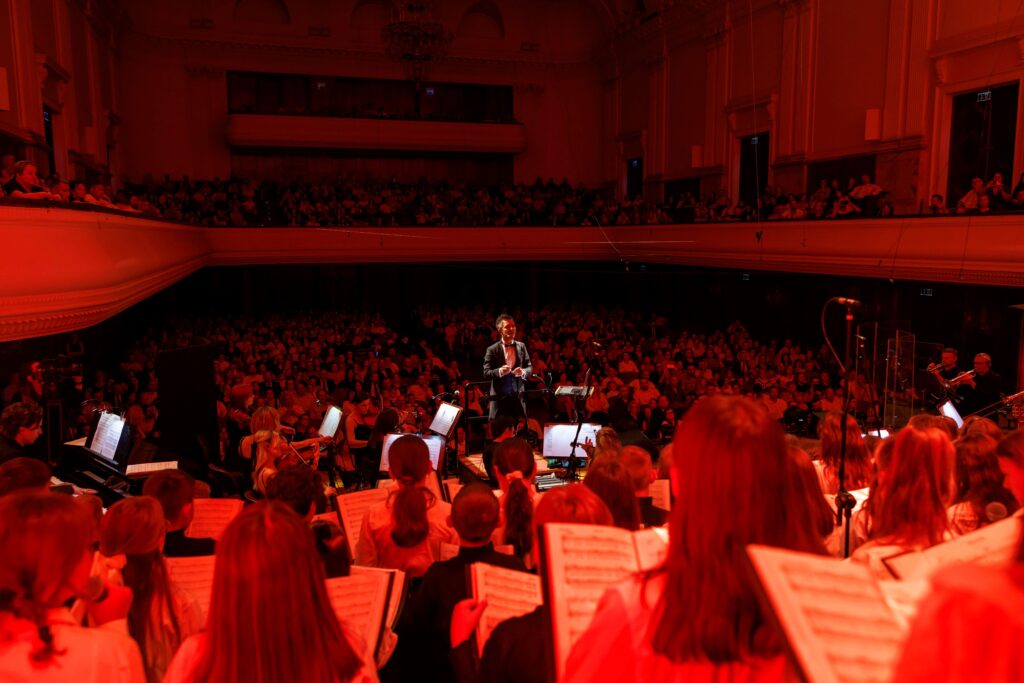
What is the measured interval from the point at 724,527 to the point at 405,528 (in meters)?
2.51

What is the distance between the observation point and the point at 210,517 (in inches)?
175

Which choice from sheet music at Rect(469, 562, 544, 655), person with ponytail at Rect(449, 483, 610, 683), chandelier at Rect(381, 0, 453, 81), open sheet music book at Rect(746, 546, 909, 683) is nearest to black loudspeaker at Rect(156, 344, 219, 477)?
sheet music at Rect(469, 562, 544, 655)

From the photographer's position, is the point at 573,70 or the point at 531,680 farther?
the point at 573,70

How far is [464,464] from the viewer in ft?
27.1

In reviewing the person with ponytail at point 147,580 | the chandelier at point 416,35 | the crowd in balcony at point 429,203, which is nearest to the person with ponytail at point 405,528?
the person with ponytail at point 147,580

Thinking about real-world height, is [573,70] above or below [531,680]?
above

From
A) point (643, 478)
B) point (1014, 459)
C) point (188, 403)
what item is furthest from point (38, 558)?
point (188, 403)

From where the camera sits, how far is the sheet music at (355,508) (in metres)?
4.14

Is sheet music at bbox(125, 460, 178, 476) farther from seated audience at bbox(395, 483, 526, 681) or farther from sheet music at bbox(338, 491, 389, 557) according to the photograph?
seated audience at bbox(395, 483, 526, 681)

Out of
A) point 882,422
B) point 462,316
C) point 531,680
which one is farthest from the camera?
point 462,316

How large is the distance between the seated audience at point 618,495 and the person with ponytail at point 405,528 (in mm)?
880

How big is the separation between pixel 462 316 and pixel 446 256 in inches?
81.1

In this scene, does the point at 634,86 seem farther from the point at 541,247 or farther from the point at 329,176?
the point at 329,176

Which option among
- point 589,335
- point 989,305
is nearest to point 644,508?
point 989,305
